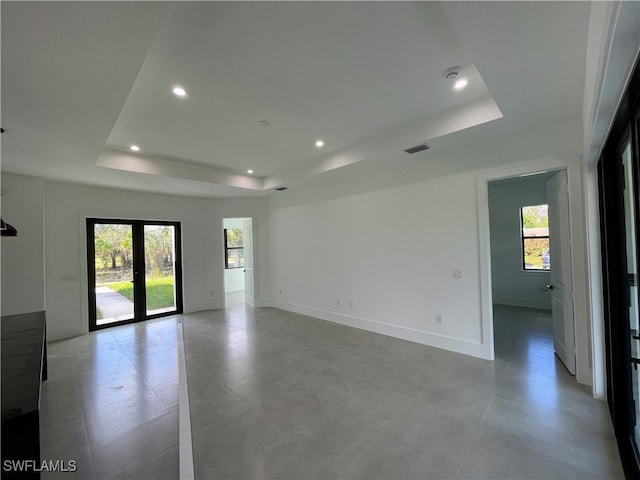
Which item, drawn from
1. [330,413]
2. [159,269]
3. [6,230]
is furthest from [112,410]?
[159,269]

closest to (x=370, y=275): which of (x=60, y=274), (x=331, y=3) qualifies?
(x=331, y=3)

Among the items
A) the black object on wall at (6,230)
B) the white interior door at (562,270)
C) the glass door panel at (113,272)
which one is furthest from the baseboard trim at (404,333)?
the black object on wall at (6,230)

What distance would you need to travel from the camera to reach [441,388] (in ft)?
9.16

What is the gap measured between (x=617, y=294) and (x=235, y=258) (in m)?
9.35

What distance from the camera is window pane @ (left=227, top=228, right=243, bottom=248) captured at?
31.5ft

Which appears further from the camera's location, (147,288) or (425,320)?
(147,288)

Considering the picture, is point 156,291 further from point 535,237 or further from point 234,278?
point 535,237

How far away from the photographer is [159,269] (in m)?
6.09

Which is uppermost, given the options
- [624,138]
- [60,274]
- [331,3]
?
[331,3]

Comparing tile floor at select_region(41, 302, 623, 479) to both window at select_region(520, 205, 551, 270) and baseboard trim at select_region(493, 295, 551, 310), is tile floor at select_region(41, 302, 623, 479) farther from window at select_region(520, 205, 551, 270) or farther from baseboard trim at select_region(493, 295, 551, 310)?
window at select_region(520, 205, 551, 270)

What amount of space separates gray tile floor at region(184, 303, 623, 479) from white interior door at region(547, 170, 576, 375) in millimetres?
244

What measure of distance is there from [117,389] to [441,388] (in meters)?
3.44

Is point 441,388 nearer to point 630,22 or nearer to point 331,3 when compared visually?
point 630,22

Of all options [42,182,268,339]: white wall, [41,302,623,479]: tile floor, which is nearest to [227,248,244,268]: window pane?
[42,182,268,339]: white wall
